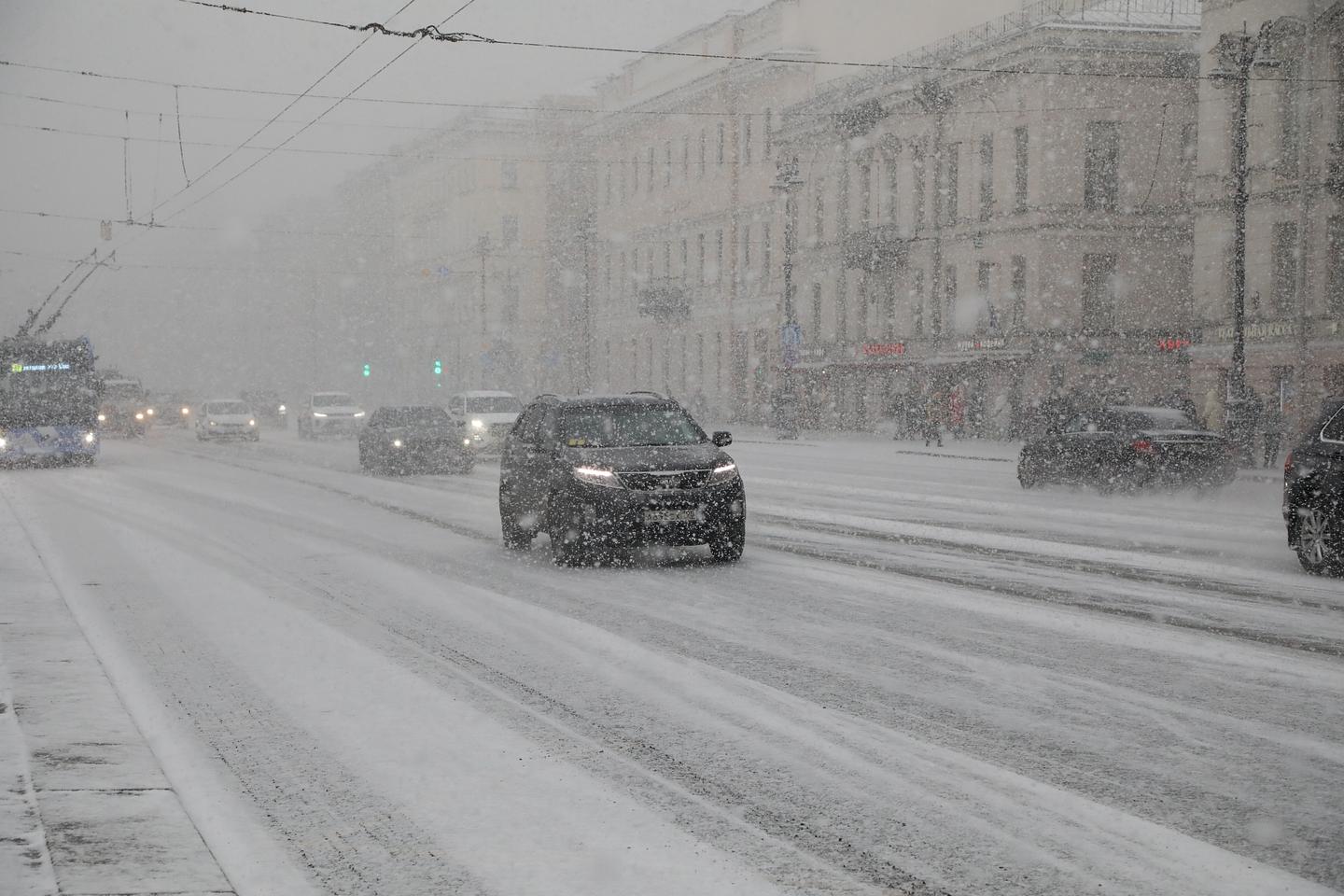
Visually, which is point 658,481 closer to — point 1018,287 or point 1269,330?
point 1269,330

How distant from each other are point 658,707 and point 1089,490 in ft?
62.0

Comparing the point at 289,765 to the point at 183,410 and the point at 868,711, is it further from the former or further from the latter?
the point at 183,410

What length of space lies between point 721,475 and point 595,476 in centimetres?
113

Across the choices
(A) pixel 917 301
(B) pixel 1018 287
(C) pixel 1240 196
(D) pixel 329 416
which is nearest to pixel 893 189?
(A) pixel 917 301

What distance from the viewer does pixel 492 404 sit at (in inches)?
1462

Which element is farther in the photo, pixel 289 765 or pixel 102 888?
pixel 289 765

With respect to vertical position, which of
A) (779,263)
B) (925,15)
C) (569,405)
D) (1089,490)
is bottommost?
(1089,490)

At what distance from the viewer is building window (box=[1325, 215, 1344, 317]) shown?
128 feet

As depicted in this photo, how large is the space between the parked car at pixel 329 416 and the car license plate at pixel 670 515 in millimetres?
40515

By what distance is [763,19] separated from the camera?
70.6 meters

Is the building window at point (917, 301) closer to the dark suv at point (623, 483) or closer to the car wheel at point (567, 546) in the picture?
the dark suv at point (623, 483)

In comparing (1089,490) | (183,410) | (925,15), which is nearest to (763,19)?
(925,15)

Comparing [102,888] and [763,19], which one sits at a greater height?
[763,19]

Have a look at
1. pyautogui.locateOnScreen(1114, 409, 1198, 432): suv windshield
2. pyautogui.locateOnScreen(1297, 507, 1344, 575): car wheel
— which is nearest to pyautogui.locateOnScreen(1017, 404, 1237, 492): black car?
pyautogui.locateOnScreen(1114, 409, 1198, 432): suv windshield
